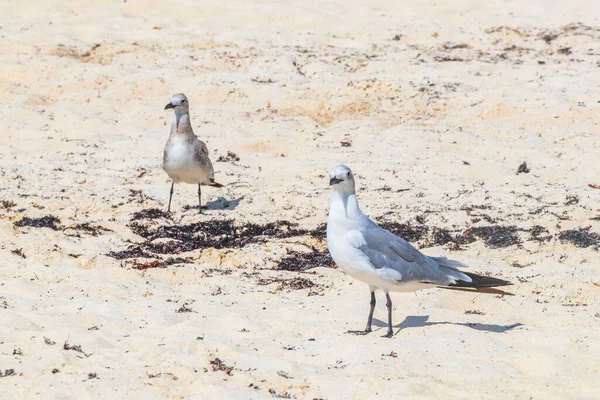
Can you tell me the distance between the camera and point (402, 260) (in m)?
5.71

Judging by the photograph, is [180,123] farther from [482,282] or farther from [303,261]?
[482,282]

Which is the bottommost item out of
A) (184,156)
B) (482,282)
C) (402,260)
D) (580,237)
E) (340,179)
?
(580,237)

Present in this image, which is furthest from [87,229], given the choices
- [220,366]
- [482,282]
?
[482,282]

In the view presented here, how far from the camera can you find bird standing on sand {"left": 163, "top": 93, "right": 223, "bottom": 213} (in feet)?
31.2

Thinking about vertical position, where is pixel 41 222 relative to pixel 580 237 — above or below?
below

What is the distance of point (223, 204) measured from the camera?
9641mm

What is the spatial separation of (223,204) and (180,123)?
3.34 ft

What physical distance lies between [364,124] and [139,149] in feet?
9.56

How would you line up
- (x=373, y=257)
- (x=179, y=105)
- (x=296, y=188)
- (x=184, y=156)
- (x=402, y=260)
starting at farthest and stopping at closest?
(x=179, y=105)
(x=296, y=188)
(x=184, y=156)
(x=402, y=260)
(x=373, y=257)

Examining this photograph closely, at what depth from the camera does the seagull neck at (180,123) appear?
9.78 meters

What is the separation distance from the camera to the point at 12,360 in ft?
16.2

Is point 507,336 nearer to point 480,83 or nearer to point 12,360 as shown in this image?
point 12,360

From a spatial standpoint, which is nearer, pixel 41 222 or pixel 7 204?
pixel 41 222

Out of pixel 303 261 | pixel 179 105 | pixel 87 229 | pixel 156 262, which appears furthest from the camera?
pixel 179 105
